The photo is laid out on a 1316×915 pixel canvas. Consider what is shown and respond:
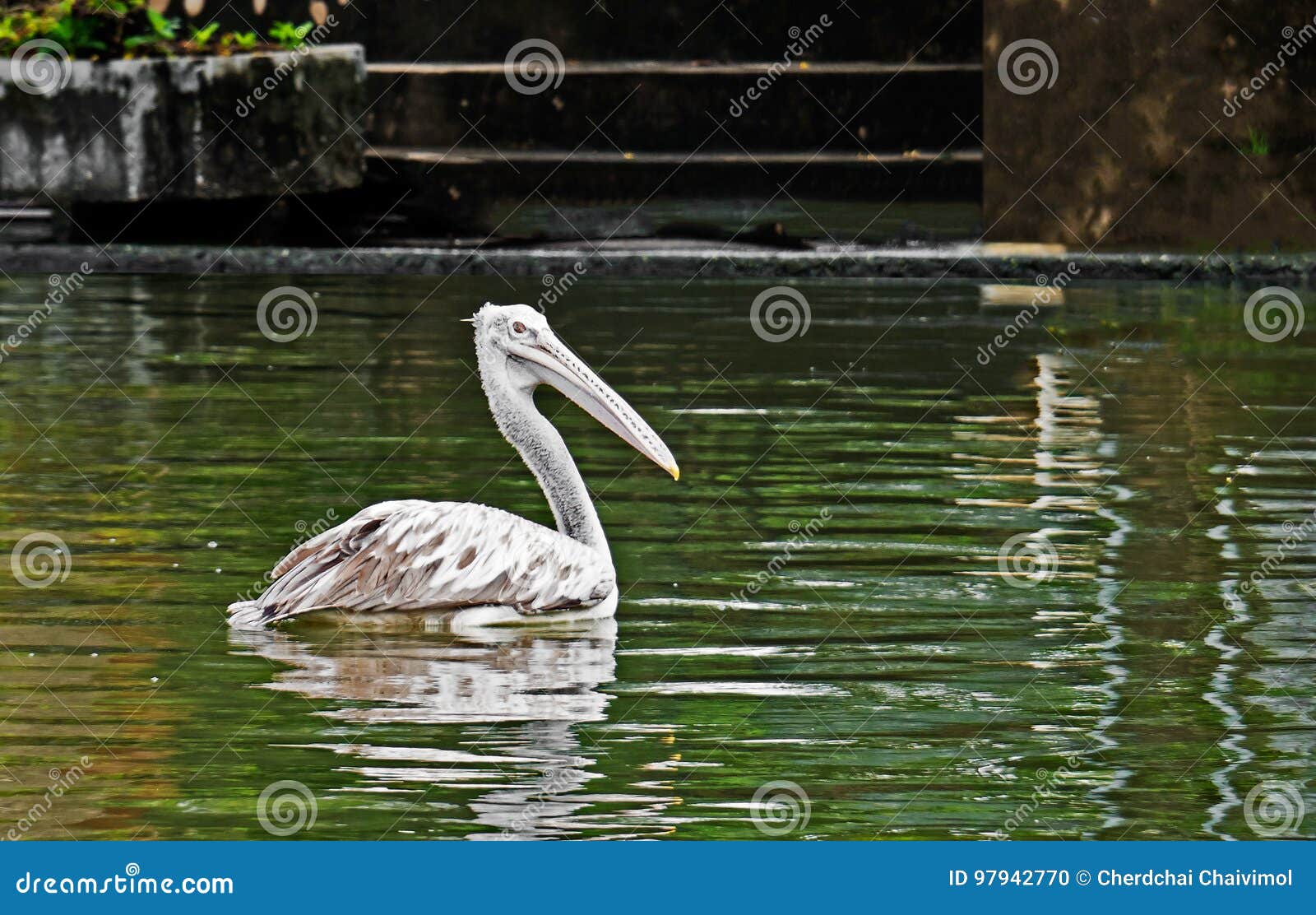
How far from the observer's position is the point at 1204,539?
33.0ft

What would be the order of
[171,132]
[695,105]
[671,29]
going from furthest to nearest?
1. [671,29]
2. [695,105]
3. [171,132]

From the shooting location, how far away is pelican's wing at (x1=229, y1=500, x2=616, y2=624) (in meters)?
8.43

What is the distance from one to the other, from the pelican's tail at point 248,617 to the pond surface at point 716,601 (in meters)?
0.06

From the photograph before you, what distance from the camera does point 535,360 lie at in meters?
9.12

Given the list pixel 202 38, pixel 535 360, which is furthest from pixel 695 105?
pixel 535 360

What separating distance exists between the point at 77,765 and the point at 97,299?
469 inches

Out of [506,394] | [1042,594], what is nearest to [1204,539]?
[1042,594]

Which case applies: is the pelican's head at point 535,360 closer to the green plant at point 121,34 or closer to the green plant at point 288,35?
the green plant at point 121,34

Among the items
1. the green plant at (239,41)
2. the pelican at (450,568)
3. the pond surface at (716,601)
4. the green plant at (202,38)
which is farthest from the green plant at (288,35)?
the pelican at (450,568)

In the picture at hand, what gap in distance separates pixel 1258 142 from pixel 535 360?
40.2 ft

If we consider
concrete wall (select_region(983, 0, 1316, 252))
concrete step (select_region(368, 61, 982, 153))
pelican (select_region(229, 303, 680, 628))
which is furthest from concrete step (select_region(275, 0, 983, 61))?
pelican (select_region(229, 303, 680, 628))

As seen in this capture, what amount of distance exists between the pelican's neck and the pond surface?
327 mm

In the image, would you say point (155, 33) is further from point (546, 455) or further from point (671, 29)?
point (546, 455)

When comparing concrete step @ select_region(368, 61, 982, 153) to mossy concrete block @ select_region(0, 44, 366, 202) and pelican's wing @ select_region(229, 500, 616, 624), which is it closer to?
mossy concrete block @ select_region(0, 44, 366, 202)
